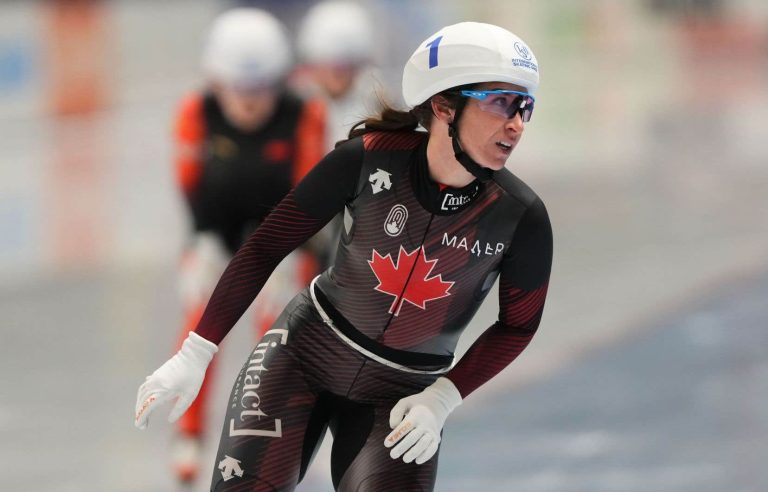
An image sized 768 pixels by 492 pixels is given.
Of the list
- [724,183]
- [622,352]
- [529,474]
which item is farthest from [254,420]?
[724,183]

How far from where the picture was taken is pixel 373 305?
10.7 feet

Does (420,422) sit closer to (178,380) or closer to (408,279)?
(408,279)

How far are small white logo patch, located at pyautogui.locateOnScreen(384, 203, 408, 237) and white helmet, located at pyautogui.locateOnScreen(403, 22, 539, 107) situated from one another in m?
0.27

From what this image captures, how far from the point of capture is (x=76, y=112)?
12.2 metres

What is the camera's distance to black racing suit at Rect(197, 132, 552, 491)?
10.3 ft

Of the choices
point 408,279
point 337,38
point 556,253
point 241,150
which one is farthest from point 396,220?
point 556,253

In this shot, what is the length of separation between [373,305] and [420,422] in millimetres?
324

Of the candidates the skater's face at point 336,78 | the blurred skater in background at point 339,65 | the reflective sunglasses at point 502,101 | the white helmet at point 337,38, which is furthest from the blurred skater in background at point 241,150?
the reflective sunglasses at point 502,101

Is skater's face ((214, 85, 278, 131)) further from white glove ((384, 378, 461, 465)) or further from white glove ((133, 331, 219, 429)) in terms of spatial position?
white glove ((384, 378, 461, 465))

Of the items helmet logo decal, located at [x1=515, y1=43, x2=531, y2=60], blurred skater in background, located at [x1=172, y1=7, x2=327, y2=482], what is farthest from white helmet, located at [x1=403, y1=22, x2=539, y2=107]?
blurred skater in background, located at [x1=172, y1=7, x2=327, y2=482]

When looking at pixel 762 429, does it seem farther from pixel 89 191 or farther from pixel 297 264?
pixel 89 191

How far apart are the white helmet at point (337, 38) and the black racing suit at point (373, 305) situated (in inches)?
134

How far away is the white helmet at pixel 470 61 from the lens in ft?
9.91

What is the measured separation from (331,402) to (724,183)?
6.73 metres
